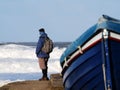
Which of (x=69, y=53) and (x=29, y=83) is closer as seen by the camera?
(x=69, y=53)

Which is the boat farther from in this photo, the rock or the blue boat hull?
the rock

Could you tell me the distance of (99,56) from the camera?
9.70 metres

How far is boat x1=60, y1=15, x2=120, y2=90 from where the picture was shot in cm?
955

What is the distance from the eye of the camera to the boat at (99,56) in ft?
31.3

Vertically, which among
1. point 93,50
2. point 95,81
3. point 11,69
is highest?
point 93,50

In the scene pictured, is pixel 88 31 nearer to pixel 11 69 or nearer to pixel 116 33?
pixel 116 33

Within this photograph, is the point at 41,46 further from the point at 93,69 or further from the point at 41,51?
the point at 93,69

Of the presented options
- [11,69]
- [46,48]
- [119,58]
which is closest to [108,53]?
[119,58]

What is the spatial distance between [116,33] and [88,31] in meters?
0.57

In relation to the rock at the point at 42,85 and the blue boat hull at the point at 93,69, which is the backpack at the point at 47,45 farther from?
the blue boat hull at the point at 93,69

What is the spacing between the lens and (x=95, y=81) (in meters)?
10.0

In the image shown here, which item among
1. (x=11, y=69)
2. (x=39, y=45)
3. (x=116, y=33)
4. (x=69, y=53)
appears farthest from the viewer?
(x=11, y=69)

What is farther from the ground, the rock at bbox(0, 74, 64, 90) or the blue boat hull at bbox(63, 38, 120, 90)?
the blue boat hull at bbox(63, 38, 120, 90)

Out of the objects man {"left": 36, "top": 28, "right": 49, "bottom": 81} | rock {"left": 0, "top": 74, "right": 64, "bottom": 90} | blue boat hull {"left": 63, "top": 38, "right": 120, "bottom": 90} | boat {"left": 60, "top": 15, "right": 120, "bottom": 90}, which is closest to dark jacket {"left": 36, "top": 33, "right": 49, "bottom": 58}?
man {"left": 36, "top": 28, "right": 49, "bottom": 81}
